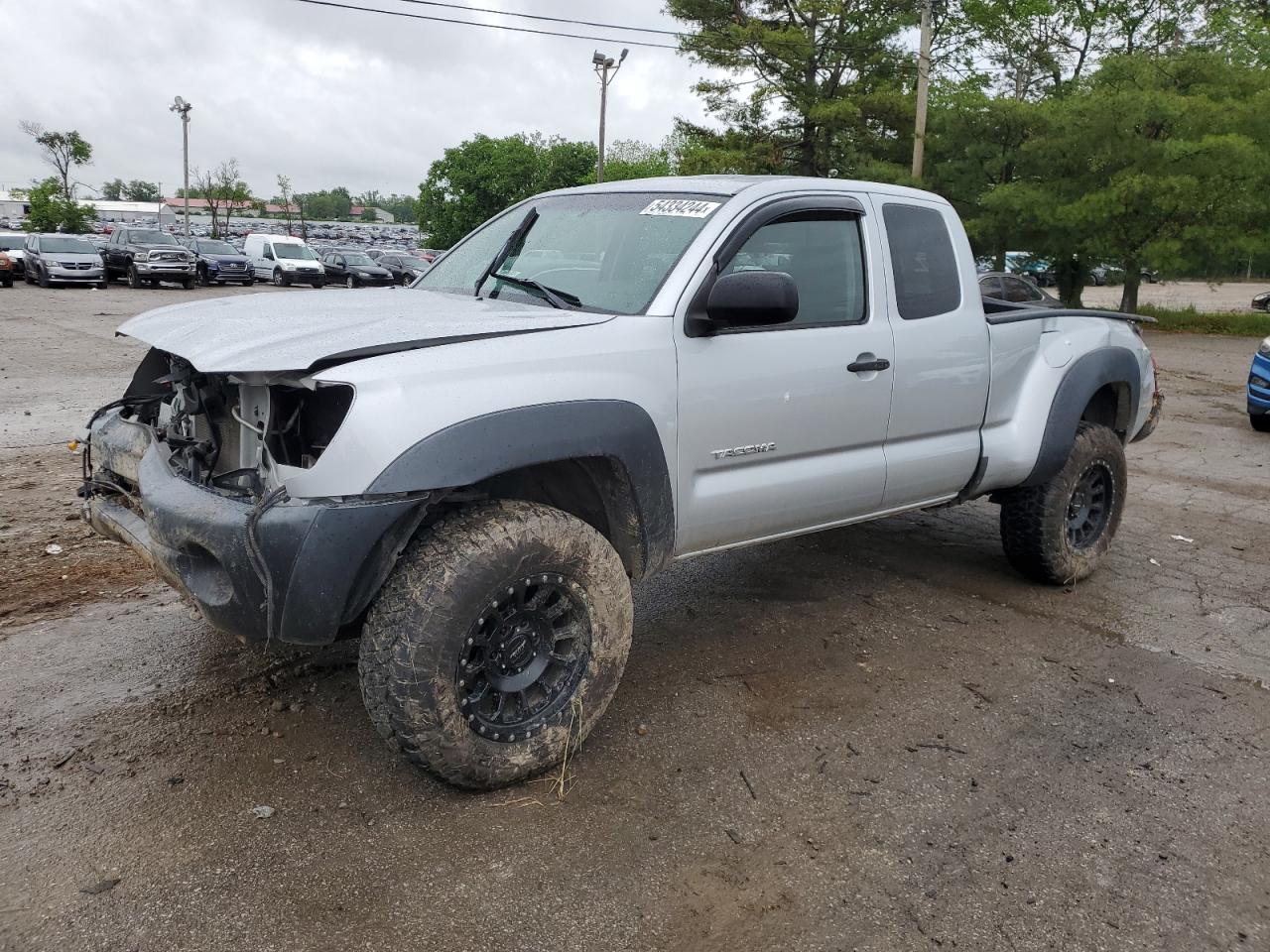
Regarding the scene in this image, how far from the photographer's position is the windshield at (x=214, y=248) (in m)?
32.5

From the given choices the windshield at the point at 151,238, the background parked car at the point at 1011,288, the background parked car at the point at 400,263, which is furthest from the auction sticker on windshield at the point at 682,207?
the background parked car at the point at 400,263

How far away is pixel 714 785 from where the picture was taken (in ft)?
10.9

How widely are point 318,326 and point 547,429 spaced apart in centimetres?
79

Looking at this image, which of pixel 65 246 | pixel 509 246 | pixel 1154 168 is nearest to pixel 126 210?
pixel 65 246

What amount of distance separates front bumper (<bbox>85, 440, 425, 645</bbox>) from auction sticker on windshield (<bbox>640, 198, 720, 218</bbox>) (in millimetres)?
1622

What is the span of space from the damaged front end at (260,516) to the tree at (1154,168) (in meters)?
20.9

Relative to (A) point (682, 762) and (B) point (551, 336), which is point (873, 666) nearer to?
(A) point (682, 762)

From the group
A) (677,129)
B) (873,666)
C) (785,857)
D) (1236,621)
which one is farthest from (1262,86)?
(785,857)

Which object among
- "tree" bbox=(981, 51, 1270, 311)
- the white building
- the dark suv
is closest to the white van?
the dark suv

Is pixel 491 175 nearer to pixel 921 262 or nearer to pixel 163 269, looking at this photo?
pixel 163 269

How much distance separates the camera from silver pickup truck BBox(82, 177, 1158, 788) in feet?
9.40

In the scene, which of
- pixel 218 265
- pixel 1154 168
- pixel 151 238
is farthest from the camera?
pixel 218 265

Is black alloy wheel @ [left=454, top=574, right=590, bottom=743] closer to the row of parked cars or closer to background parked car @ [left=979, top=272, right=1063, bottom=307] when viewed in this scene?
background parked car @ [left=979, top=272, right=1063, bottom=307]

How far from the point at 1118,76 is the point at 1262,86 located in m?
2.89
